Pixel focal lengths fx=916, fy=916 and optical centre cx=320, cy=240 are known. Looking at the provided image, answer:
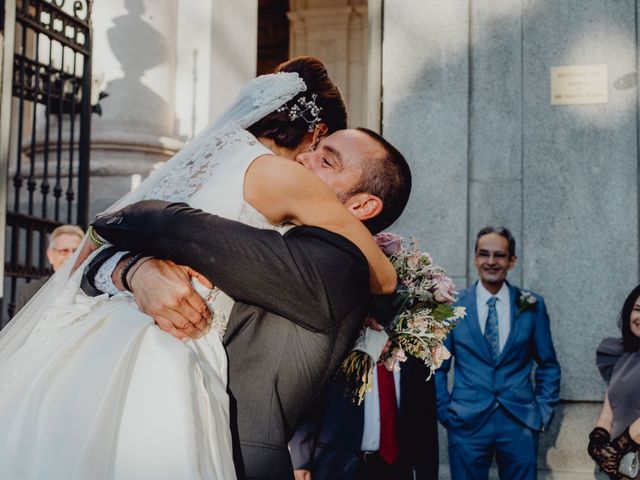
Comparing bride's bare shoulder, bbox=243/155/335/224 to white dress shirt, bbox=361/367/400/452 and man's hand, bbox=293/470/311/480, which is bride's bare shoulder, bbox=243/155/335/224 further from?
white dress shirt, bbox=361/367/400/452

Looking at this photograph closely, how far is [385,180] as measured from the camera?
2494mm

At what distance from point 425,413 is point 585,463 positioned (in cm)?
224

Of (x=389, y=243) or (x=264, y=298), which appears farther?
(x=389, y=243)

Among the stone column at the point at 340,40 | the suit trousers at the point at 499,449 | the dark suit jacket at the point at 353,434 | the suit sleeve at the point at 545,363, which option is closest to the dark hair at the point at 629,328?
the suit sleeve at the point at 545,363

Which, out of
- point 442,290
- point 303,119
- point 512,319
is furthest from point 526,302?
point 303,119

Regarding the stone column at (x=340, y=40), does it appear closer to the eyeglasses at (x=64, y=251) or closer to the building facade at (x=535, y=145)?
the building facade at (x=535, y=145)

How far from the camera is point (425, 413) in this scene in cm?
540

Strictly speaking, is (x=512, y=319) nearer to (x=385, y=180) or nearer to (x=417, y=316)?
(x=417, y=316)

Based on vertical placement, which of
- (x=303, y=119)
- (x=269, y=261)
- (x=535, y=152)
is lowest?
(x=269, y=261)

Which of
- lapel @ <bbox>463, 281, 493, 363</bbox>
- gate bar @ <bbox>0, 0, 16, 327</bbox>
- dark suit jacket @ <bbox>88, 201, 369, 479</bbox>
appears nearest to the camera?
dark suit jacket @ <bbox>88, 201, 369, 479</bbox>

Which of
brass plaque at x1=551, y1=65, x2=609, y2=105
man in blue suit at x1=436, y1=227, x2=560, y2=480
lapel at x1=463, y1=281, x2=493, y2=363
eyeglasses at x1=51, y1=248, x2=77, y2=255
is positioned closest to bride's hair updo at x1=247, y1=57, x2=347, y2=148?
man in blue suit at x1=436, y1=227, x2=560, y2=480

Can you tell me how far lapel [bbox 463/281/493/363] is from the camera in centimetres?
663

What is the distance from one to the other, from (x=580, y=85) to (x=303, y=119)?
5.21m

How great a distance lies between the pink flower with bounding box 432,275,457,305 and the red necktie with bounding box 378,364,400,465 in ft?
8.51
